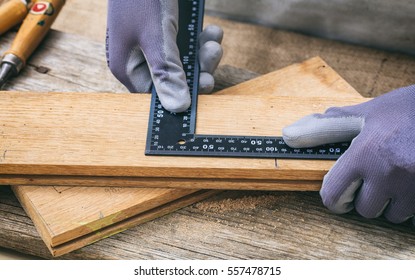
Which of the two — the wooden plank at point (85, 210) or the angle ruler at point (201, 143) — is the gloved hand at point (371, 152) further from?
the wooden plank at point (85, 210)

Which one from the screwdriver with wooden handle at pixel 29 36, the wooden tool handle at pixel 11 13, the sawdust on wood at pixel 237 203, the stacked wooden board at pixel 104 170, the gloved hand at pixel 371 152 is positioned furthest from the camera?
the wooden tool handle at pixel 11 13

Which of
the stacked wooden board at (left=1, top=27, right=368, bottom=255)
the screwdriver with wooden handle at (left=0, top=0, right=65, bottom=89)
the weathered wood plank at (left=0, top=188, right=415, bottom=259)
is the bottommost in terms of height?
the weathered wood plank at (left=0, top=188, right=415, bottom=259)

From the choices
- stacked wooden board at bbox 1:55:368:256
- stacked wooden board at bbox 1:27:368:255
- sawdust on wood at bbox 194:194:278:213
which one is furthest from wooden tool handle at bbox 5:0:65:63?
sawdust on wood at bbox 194:194:278:213

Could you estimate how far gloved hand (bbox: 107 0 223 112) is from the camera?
5.57 ft

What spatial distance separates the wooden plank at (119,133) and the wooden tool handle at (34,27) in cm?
38

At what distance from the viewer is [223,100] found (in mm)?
1748

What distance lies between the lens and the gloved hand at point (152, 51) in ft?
5.57

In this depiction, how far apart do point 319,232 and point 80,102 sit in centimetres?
92

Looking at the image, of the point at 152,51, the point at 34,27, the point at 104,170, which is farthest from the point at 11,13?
the point at 104,170

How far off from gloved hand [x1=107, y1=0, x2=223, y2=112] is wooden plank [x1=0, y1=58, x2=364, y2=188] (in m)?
0.09

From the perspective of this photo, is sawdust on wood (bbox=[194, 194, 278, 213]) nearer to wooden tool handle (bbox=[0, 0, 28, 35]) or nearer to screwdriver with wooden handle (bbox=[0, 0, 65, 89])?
screwdriver with wooden handle (bbox=[0, 0, 65, 89])

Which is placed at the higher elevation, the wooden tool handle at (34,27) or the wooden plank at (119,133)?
the wooden tool handle at (34,27)

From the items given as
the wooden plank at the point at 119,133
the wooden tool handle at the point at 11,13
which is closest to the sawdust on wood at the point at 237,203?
the wooden plank at the point at 119,133

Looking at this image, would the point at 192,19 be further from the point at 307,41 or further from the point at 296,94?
the point at 307,41
